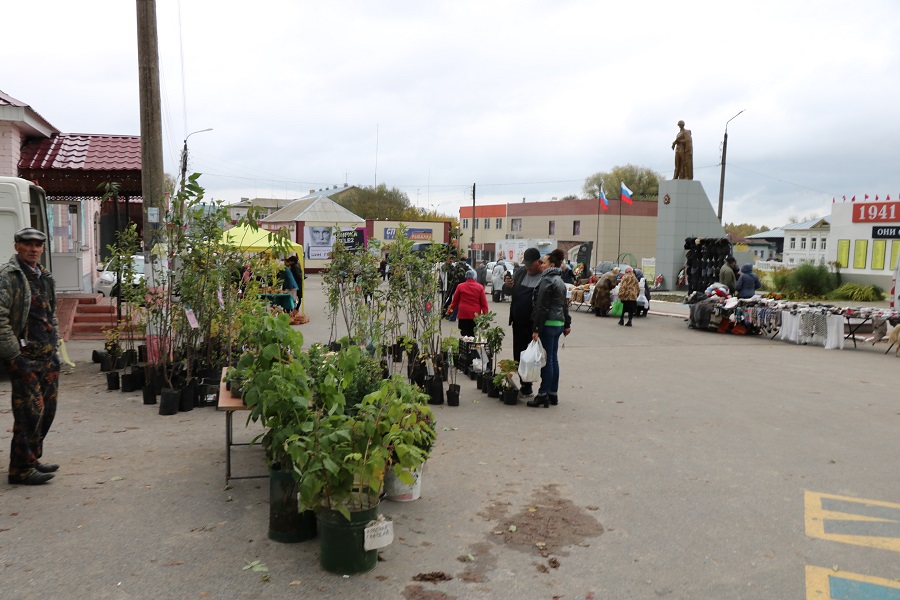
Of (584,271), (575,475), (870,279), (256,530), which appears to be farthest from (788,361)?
(584,271)

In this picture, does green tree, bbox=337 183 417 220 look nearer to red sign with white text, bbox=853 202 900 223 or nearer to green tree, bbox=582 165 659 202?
green tree, bbox=582 165 659 202

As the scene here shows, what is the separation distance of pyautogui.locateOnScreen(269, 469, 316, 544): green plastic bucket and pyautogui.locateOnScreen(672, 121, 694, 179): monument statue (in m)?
31.3

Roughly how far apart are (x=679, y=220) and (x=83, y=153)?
24927 millimetres

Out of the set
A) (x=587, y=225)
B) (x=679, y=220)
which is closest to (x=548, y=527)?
(x=679, y=220)

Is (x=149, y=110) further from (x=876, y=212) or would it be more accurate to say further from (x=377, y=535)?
(x=876, y=212)

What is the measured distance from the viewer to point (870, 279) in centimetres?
2952

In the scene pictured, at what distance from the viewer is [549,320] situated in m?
8.57

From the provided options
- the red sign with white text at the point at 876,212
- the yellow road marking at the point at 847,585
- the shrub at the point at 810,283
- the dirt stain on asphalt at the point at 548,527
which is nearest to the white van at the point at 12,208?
the dirt stain on asphalt at the point at 548,527

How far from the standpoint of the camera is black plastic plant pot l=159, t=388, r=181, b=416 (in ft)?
26.4

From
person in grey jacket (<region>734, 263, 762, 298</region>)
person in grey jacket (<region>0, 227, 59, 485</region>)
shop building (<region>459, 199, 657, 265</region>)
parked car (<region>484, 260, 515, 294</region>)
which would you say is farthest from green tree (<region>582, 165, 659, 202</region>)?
person in grey jacket (<region>0, 227, 59, 485</region>)

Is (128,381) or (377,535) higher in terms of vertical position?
(377,535)

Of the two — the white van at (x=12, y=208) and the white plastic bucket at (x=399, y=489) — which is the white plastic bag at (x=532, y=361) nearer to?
the white plastic bucket at (x=399, y=489)

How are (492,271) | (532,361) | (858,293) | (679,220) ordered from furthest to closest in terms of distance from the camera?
(679,220) → (492,271) → (858,293) → (532,361)

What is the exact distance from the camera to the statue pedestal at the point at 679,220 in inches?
1272
